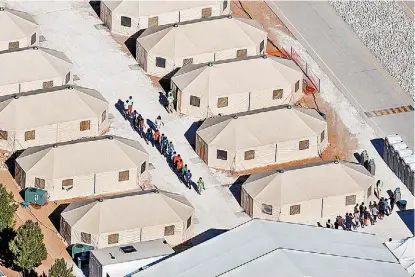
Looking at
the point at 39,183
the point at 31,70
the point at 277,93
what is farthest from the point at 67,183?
the point at 277,93

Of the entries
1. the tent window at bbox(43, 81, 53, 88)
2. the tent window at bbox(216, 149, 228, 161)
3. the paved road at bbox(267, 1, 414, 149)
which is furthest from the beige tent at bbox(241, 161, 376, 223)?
the tent window at bbox(43, 81, 53, 88)

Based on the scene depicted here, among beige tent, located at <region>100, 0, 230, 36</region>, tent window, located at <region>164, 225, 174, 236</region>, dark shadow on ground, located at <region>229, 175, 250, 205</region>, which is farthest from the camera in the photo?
beige tent, located at <region>100, 0, 230, 36</region>

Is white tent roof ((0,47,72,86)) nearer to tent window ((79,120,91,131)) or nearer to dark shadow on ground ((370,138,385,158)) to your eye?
tent window ((79,120,91,131))

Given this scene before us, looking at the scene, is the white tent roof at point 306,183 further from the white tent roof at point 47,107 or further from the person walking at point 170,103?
the white tent roof at point 47,107

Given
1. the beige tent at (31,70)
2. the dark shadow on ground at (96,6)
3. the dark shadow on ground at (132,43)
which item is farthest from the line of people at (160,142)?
the dark shadow on ground at (96,6)

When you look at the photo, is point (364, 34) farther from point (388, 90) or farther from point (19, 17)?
point (19, 17)

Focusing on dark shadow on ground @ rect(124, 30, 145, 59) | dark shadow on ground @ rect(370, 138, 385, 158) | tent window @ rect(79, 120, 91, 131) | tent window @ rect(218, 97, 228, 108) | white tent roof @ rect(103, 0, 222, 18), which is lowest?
dark shadow on ground @ rect(124, 30, 145, 59)
